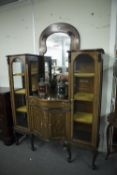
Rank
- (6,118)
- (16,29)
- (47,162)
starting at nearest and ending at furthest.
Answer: (47,162) → (6,118) → (16,29)

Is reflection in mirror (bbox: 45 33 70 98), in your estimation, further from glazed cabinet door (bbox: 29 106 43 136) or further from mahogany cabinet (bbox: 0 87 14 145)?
mahogany cabinet (bbox: 0 87 14 145)

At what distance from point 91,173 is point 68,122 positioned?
78 cm

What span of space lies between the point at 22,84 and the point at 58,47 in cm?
91

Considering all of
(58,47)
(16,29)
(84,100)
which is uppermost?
(16,29)

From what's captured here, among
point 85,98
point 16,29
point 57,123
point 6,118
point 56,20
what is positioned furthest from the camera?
point 16,29

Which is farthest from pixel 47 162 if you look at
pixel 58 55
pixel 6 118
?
pixel 58 55

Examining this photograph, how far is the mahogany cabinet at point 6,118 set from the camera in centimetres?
239

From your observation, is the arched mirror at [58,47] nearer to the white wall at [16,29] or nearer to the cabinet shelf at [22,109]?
the white wall at [16,29]

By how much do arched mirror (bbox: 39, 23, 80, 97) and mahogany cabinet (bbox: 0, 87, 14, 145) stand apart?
0.74 meters

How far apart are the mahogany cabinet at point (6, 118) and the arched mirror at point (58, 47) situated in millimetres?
744

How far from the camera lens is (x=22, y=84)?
7.84 feet

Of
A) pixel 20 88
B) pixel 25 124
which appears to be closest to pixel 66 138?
pixel 25 124

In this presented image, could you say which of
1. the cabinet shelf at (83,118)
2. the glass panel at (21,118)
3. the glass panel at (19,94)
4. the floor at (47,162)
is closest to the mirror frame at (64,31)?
the glass panel at (19,94)

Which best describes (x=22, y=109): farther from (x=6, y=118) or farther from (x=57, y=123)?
(x=57, y=123)
